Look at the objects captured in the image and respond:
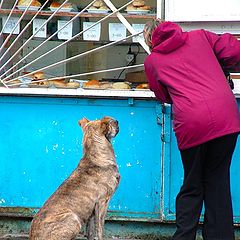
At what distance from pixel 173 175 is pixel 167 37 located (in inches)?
58.0

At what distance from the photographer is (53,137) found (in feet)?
18.9

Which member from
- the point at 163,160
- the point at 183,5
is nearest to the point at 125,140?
the point at 163,160

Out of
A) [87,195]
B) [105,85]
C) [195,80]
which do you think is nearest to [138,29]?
[105,85]

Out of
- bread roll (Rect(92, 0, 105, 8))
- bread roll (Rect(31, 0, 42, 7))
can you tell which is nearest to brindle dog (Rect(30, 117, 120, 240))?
bread roll (Rect(92, 0, 105, 8))

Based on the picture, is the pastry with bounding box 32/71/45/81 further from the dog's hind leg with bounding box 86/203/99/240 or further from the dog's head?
the dog's hind leg with bounding box 86/203/99/240

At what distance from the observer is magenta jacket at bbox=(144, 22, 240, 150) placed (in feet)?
14.6

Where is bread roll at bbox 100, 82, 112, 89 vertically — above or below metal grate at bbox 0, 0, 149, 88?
below

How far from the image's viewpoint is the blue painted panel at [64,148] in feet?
18.5

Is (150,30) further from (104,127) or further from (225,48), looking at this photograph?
(104,127)

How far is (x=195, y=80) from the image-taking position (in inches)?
177

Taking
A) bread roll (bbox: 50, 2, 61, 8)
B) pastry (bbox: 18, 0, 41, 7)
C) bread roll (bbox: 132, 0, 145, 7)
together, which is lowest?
bread roll (bbox: 132, 0, 145, 7)

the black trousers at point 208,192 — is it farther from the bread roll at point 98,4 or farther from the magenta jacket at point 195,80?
the bread roll at point 98,4

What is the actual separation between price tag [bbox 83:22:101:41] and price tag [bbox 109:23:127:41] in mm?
104

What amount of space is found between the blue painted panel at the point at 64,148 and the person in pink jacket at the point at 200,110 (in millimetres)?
921
